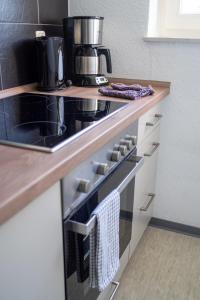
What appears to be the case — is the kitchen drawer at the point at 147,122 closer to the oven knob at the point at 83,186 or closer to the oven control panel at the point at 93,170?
the oven control panel at the point at 93,170

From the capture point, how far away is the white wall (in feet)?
5.16

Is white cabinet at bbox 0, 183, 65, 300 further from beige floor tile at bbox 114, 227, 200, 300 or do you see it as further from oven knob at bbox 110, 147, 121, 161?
beige floor tile at bbox 114, 227, 200, 300

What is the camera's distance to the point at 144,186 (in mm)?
1585

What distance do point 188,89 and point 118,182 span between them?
78cm

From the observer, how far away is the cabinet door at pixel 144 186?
1.46 metres

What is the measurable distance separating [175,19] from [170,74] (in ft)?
1.16

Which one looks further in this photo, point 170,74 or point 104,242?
point 170,74

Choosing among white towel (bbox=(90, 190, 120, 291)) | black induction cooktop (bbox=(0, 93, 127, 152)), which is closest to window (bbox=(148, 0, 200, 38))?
black induction cooktop (bbox=(0, 93, 127, 152))

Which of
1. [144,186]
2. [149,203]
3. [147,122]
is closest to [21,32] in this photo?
[147,122]

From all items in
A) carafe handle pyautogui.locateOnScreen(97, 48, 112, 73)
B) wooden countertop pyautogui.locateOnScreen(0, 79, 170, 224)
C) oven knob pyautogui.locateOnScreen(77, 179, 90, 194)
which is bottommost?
oven knob pyautogui.locateOnScreen(77, 179, 90, 194)

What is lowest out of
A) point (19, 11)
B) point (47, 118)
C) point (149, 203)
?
point (149, 203)

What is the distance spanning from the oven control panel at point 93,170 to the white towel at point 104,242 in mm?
73

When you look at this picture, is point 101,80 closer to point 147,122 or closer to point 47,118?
point 147,122

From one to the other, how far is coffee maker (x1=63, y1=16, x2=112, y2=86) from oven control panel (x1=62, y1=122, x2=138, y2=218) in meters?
0.51
